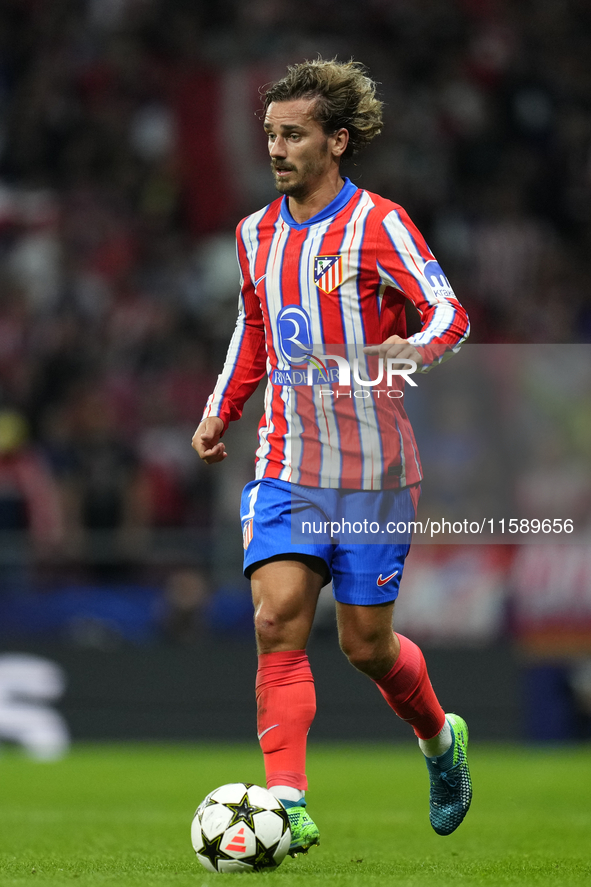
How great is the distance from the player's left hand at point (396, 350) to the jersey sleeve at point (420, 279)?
156 mm

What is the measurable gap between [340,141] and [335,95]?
14 cm

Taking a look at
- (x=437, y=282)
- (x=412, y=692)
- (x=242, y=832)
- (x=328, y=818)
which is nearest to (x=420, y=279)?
(x=437, y=282)

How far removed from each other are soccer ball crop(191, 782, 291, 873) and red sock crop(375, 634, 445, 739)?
2.28ft

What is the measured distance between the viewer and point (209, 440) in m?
4.42

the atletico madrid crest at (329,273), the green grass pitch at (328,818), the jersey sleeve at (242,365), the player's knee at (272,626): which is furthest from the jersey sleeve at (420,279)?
the green grass pitch at (328,818)

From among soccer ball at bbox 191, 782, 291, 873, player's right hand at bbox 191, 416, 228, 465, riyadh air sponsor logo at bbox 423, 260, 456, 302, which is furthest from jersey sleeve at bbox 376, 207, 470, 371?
soccer ball at bbox 191, 782, 291, 873

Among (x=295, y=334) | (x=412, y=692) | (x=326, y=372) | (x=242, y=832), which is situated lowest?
(x=242, y=832)

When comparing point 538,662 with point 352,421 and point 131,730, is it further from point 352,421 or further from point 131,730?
point 352,421

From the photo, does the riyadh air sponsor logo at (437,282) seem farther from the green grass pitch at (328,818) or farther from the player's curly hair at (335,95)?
the green grass pitch at (328,818)

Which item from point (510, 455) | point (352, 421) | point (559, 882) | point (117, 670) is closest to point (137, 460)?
point (117, 670)

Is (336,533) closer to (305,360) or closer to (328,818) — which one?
(305,360)

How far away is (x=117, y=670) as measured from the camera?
1022 centimetres

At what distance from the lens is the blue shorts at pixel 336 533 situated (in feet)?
13.8

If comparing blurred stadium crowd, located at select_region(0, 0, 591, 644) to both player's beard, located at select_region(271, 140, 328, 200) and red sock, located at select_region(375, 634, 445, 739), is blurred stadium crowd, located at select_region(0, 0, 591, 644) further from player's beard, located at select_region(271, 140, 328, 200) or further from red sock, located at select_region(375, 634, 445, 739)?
player's beard, located at select_region(271, 140, 328, 200)
